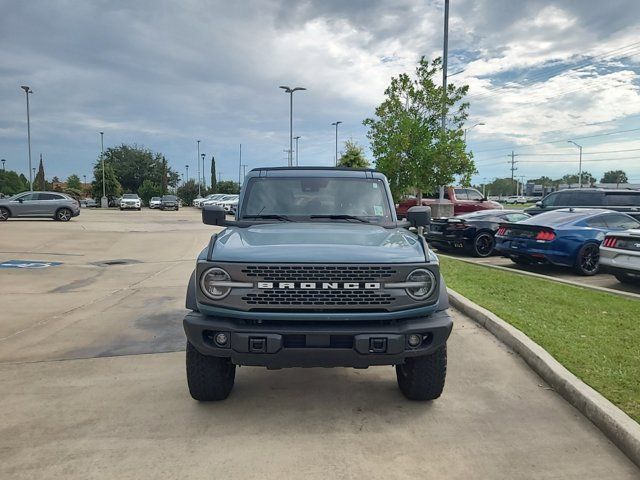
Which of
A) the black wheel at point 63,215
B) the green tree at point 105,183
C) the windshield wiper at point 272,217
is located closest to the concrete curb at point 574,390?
the windshield wiper at point 272,217

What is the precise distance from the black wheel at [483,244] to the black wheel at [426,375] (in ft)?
31.2

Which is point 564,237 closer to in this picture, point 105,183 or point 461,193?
point 461,193

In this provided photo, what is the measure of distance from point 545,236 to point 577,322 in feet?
15.4

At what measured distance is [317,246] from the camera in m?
3.54

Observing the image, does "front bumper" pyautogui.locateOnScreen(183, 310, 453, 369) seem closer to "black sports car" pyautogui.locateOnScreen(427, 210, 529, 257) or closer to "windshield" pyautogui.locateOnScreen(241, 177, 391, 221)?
"windshield" pyautogui.locateOnScreen(241, 177, 391, 221)

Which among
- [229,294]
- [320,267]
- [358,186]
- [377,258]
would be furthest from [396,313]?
[358,186]

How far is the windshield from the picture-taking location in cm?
477

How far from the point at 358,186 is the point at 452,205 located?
57.6 ft

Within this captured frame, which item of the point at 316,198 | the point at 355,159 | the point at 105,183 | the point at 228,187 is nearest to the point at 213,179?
the point at 228,187

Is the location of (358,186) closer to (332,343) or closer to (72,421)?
(332,343)

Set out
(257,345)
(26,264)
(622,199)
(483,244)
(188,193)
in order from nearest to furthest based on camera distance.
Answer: (257,345), (26,264), (483,244), (622,199), (188,193)

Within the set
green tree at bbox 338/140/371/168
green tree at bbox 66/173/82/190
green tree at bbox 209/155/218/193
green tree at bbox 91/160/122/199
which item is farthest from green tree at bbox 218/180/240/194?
green tree at bbox 66/173/82/190

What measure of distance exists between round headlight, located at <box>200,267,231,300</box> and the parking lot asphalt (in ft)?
3.18

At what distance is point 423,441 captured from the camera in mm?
3422
